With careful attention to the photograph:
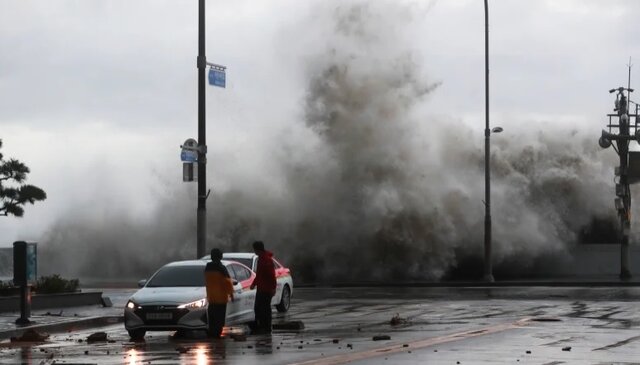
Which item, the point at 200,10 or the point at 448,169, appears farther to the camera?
the point at 448,169

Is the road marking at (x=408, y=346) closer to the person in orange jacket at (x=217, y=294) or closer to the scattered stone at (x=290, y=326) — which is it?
the scattered stone at (x=290, y=326)

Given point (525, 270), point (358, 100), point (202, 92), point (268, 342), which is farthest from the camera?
point (525, 270)

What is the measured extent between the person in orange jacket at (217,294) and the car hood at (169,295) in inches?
23.6

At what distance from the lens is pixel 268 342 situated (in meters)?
18.3

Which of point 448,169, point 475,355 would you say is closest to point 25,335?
point 475,355

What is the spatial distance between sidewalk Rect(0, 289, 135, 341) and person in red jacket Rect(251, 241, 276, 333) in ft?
13.7

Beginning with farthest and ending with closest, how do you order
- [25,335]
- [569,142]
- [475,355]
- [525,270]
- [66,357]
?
[569,142] < [525,270] < [25,335] < [66,357] < [475,355]

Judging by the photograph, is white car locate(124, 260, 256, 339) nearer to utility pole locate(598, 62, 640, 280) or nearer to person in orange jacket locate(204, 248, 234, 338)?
person in orange jacket locate(204, 248, 234, 338)

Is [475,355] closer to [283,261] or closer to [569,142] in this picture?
[283,261]

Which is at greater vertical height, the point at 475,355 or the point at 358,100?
the point at 358,100

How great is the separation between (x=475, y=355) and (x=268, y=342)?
4.12 metres

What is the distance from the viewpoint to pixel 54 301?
89.6ft

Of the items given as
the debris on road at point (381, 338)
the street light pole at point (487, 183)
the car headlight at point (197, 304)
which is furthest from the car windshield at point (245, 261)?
the street light pole at point (487, 183)

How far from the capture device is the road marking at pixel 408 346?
1458 centimetres
